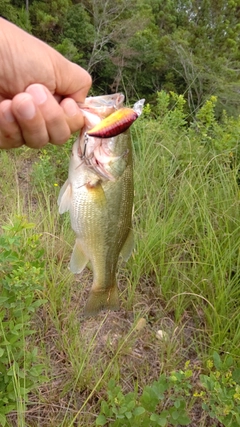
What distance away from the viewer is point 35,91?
4.27 feet

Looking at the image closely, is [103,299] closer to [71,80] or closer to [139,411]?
[139,411]

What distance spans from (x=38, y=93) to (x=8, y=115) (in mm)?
127

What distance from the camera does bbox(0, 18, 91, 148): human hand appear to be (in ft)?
4.23

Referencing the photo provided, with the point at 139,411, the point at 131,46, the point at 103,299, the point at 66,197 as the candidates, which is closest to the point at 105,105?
the point at 66,197

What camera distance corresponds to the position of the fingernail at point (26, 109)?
1266mm

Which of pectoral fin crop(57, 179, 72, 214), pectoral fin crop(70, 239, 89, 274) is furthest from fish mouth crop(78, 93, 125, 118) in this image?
pectoral fin crop(70, 239, 89, 274)

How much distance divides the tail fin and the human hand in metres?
0.69

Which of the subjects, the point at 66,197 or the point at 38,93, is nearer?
the point at 38,93

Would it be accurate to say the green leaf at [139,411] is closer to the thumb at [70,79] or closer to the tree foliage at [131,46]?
the thumb at [70,79]

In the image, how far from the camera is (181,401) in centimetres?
176

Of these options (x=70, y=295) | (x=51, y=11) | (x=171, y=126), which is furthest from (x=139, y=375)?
(x=51, y=11)

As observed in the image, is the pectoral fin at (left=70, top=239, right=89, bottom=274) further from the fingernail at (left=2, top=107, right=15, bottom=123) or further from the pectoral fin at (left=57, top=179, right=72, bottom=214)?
the fingernail at (left=2, top=107, right=15, bottom=123)

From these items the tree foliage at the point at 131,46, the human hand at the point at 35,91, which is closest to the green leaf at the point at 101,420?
the human hand at the point at 35,91

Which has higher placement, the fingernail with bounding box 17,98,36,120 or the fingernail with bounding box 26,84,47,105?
the fingernail with bounding box 26,84,47,105
